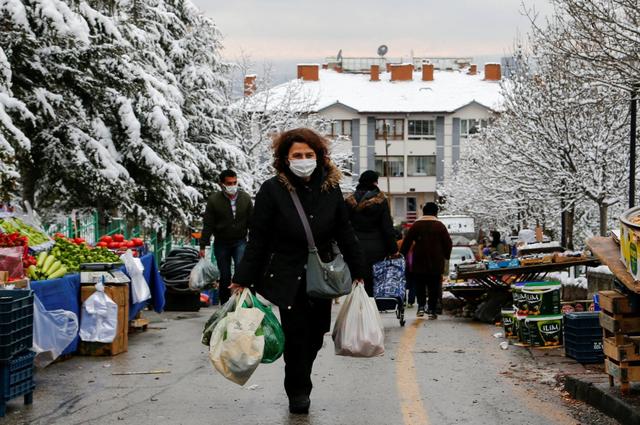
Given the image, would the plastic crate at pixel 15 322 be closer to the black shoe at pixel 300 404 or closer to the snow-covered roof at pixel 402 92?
the black shoe at pixel 300 404

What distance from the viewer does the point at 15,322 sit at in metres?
8.07

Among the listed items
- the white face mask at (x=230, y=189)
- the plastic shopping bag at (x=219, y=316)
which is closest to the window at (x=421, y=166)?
the white face mask at (x=230, y=189)

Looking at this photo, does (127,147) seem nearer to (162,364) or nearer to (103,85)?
(103,85)

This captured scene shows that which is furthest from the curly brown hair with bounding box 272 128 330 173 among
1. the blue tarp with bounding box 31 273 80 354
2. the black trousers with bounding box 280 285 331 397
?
the blue tarp with bounding box 31 273 80 354

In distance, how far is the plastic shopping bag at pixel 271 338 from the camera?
7.38 metres

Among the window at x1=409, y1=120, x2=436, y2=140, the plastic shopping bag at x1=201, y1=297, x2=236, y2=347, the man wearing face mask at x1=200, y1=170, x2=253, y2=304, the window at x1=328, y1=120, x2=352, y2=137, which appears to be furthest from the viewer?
the window at x1=409, y1=120, x2=436, y2=140

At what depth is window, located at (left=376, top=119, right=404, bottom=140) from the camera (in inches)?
3735

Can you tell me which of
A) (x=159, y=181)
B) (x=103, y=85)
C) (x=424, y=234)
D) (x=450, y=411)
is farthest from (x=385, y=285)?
(x=159, y=181)

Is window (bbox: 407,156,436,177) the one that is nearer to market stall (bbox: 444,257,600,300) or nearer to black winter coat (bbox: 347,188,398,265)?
market stall (bbox: 444,257,600,300)

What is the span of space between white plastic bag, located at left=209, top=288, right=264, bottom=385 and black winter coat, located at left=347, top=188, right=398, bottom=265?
6542mm

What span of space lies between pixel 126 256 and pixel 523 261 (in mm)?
5333

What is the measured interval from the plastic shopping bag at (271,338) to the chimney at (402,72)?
91.5 metres

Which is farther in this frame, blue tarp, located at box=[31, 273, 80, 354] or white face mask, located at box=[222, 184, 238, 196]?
white face mask, located at box=[222, 184, 238, 196]

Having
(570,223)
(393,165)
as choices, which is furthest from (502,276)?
(393,165)
